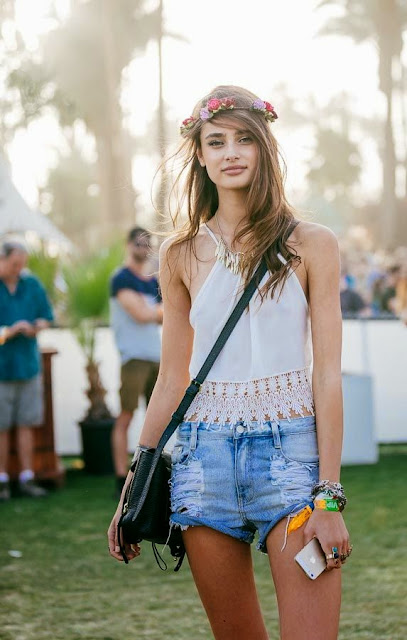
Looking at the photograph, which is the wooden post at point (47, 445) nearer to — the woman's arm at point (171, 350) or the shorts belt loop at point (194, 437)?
the woman's arm at point (171, 350)

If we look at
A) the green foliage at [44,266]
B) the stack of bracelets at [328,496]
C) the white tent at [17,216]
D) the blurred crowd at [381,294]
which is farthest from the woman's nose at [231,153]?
the white tent at [17,216]

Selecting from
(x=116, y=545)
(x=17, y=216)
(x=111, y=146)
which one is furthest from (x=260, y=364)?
(x=111, y=146)

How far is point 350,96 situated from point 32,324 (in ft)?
270

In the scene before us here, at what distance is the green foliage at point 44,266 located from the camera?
413 inches

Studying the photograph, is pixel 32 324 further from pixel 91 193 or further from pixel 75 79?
pixel 91 193

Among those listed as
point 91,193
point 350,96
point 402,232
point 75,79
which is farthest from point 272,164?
point 350,96

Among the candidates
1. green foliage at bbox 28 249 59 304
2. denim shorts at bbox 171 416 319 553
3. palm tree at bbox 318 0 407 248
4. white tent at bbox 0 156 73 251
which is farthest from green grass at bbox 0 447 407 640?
palm tree at bbox 318 0 407 248

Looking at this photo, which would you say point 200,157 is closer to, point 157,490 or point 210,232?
point 210,232

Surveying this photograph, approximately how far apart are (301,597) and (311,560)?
9cm

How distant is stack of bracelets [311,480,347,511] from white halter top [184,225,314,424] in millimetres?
203

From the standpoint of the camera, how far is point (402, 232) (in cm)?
5056

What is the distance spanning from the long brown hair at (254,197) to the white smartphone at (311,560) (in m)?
0.65

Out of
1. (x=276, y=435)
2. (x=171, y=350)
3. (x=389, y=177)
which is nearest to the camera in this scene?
(x=276, y=435)

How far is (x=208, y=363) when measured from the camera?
282cm
